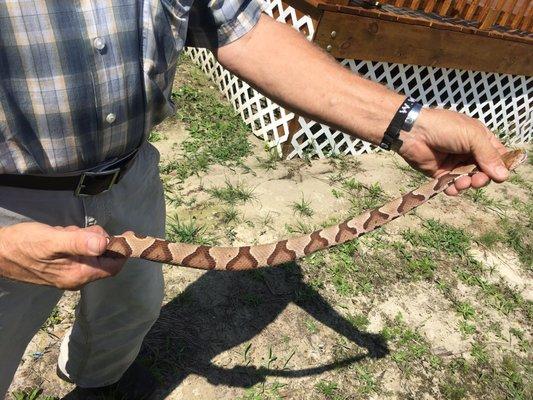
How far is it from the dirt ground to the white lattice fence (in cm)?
43

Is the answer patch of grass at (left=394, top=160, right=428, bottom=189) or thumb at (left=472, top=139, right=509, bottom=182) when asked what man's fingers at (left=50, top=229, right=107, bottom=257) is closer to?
thumb at (left=472, top=139, right=509, bottom=182)

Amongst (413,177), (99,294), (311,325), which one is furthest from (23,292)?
(413,177)

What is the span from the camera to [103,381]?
3.81 metres

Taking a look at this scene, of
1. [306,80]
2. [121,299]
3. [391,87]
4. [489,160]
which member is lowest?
[391,87]

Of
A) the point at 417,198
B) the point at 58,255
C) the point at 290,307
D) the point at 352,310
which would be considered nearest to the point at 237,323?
the point at 290,307

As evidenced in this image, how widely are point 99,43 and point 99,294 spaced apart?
5.85 feet

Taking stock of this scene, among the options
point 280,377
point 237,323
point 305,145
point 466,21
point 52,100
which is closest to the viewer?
point 52,100

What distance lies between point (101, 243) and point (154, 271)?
135 cm

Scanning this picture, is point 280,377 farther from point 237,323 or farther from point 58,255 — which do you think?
point 58,255

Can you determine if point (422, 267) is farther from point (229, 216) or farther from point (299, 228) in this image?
point (229, 216)

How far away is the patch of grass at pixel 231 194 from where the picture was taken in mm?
5814

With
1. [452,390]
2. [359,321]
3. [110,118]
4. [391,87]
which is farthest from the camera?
[391,87]

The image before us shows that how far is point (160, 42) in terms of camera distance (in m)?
Answer: 2.37

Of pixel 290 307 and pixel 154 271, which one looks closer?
pixel 154 271
